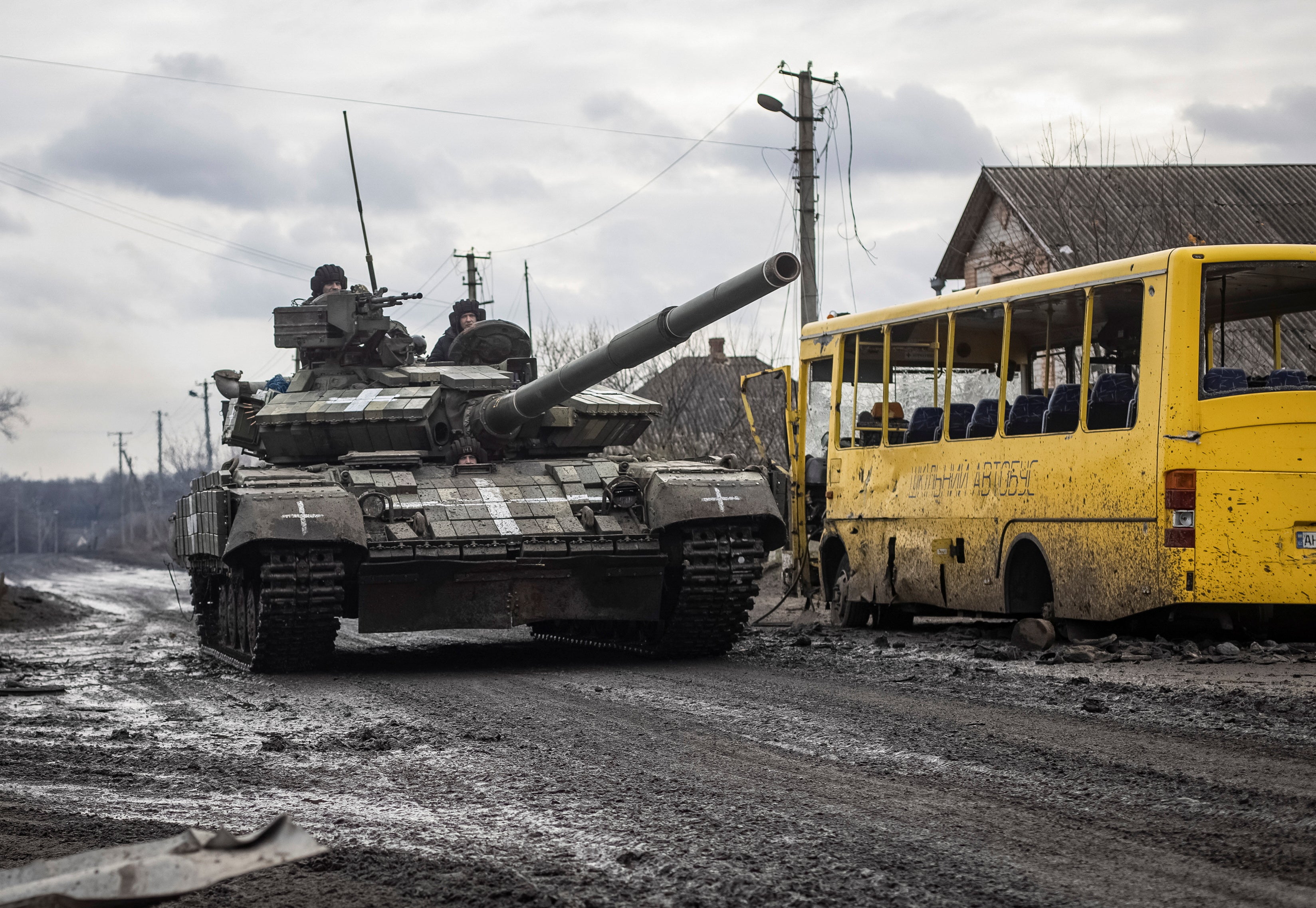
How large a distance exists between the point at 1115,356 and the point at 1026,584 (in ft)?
6.18

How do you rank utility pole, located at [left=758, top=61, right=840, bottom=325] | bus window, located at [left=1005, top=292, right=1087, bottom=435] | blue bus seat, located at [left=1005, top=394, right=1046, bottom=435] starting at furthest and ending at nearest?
utility pole, located at [left=758, top=61, right=840, bottom=325] < blue bus seat, located at [left=1005, top=394, right=1046, bottom=435] < bus window, located at [left=1005, top=292, right=1087, bottom=435]

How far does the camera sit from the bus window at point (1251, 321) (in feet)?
33.0

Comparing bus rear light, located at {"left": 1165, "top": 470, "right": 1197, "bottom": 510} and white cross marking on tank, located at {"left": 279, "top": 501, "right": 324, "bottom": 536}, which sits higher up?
bus rear light, located at {"left": 1165, "top": 470, "right": 1197, "bottom": 510}

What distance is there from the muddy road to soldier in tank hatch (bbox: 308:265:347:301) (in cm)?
438

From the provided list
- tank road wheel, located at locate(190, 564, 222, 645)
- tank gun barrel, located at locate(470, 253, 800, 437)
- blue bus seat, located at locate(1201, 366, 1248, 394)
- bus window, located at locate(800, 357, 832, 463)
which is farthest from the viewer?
bus window, located at locate(800, 357, 832, 463)

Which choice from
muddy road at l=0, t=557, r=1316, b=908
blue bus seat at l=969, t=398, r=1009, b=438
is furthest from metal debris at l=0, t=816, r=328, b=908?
blue bus seat at l=969, t=398, r=1009, b=438

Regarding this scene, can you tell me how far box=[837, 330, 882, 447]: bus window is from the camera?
13.8 meters

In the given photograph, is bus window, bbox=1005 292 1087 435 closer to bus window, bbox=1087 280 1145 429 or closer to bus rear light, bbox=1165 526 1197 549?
bus window, bbox=1087 280 1145 429

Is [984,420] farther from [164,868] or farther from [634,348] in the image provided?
[164,868]

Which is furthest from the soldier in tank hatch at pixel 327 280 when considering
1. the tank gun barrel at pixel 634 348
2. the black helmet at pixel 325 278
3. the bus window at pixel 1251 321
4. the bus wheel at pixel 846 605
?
the bus window at pixel 1251 321

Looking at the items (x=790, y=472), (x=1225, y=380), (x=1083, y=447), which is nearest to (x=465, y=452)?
(x=790, y=472)

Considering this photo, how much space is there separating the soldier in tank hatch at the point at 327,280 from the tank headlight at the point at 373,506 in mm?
3823

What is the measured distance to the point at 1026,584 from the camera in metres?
11.7

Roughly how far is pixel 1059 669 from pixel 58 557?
2117 inches
